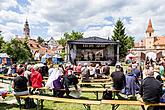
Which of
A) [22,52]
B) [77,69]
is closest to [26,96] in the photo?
[77,69]

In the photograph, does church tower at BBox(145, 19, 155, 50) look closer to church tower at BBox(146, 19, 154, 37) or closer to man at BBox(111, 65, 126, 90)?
church tower at BBox(146, 19, 154, 37)

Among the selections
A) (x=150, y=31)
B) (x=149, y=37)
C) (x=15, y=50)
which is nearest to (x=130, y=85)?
(x=15, y=50)

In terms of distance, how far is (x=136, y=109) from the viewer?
8297mm

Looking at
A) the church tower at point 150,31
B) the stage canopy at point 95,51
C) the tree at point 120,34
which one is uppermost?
the church tower at point 150,31

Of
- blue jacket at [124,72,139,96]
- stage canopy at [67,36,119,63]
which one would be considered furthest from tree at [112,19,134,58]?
blue jacket at [124,72,139,96]

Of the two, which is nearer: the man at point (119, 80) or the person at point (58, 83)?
the man at point (119, 80)

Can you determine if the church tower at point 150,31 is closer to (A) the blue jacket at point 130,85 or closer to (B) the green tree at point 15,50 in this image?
(B) the green tree at point 15,50

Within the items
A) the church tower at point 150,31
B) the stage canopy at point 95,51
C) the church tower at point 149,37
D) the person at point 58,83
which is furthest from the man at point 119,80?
the church tower at point 150,31

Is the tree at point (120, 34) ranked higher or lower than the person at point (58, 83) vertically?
higher

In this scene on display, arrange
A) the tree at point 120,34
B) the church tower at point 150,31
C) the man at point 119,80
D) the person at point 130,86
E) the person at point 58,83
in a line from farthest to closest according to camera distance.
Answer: the church tower at point 150,31, the tree at point 120,34, the person at point 58,83, the person at point 130,86, the man at point 119,80

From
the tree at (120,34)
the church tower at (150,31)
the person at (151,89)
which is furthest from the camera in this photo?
the church tower at (150,31)

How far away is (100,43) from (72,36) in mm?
36463

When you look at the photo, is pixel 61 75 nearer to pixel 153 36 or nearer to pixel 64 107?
pixel 64 107

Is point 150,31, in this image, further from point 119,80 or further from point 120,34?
point 119,80
